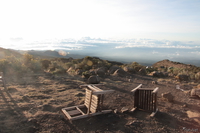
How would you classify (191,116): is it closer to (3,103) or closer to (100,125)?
(100,125)

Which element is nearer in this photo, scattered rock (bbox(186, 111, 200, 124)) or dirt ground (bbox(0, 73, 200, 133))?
dirt ground (bbox(0, 73, 200, 133))

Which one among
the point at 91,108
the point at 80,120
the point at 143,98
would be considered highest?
the point at 143,98

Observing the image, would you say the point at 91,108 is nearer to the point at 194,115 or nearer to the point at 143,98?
the point at 143,98

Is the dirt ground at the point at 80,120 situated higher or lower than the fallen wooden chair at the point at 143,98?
lower

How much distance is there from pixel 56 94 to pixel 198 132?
6303 mm

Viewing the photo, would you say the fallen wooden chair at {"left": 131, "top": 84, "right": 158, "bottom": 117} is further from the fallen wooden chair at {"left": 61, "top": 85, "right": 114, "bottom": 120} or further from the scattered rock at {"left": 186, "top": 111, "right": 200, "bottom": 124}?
the fallen wooden chair at {"left": 61, "top": 85, "right": 114, "bottom": 120}

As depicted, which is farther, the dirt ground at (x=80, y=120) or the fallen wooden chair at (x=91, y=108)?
the fallen wooden chair at (x=91, y=108)

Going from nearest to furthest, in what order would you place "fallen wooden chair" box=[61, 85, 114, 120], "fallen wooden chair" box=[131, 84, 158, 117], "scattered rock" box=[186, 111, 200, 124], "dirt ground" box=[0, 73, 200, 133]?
"dirt ground" box=[0, 73, 200, 133] → "scattered rock" box=[186, 111, 200, 124] → "fallen wooden chair" box=[61, 85, 114, 120] → "fallen wooden chair" box=[131, 84, 158, 117]

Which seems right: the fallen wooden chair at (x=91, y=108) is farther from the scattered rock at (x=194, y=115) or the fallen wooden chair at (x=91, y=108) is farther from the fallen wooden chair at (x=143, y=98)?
the scattered rock at (x=194, y=115)

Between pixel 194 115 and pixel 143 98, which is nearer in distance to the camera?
pixel 194 115

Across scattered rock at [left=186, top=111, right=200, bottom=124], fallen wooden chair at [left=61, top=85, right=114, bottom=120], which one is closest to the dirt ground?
scattered rock at [left=186, top=111, right=200, bottom=124]

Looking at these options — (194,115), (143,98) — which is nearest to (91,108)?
(143,98)

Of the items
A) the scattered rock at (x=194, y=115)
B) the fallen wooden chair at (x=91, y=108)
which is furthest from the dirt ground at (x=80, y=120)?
the fallen wooden chair at (x=91, y=108)

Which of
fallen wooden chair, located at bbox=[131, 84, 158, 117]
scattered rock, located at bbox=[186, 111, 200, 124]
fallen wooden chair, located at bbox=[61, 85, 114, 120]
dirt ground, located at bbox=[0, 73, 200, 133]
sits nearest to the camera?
dirt ground, located at bbox=[0, 73, 200, 133]
